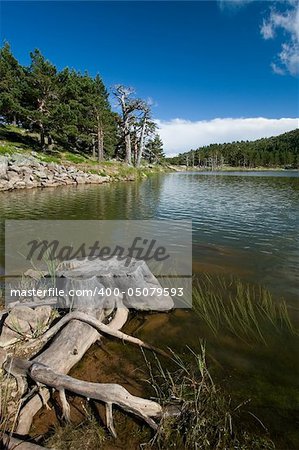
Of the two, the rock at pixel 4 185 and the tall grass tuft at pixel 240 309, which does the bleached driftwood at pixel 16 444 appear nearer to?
the tall grass tuft at pixel 240 309

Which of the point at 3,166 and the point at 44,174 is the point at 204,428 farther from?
the point at 44,174

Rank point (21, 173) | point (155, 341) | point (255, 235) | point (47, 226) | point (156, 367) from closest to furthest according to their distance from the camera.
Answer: point (156, 367) < point (155, 341) < point (255, 235) < point (47, 226) < point (21, 173)

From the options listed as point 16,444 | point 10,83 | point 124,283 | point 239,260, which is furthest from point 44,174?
point 16,444

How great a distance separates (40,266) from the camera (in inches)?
350

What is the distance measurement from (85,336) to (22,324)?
1150 millimetres

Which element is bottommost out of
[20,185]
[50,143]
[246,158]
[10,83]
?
[20,185]

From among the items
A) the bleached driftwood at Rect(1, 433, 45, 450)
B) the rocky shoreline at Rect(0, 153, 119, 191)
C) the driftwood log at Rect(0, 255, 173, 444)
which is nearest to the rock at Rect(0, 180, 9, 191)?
the rocky shoreline at Rect(0, 153, 119, 191)

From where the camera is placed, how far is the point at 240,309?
6.29 m

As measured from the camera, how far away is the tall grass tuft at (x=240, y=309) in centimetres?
559

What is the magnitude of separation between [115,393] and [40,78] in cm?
4598

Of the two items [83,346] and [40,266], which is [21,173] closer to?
[40,266]

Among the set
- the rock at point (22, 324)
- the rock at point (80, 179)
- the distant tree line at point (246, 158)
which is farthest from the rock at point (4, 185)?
the distant tree line at point (246, 158)

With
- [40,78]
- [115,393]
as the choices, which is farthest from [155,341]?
[40,78]

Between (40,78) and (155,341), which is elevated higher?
(40,78)
